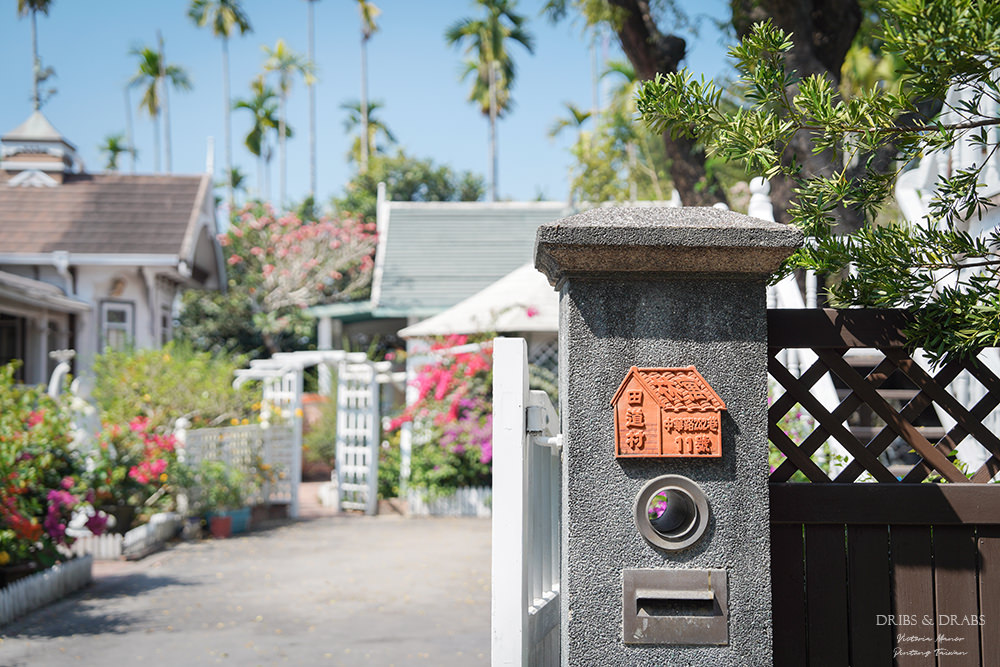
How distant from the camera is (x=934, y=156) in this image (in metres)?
6.25

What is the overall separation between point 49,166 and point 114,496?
9504 mm

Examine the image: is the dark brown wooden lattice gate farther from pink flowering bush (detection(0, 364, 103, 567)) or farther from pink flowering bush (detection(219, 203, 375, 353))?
pink flowering bush (detection(219, 203, 375, 353))

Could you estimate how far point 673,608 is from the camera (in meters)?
2.43

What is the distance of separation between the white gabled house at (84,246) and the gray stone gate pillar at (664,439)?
13165mm

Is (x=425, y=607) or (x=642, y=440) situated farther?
(x=425, y=607)

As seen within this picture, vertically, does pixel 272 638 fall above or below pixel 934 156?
below

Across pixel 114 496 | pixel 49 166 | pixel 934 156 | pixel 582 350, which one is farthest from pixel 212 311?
pixel 582 350

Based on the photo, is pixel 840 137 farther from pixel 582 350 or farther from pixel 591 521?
pixel 591 521

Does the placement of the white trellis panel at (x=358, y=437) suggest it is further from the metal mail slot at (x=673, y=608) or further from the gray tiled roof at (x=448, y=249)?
the metal mail slot at (x=673, y=608)

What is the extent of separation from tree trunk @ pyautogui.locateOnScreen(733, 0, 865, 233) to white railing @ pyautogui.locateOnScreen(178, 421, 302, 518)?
25.5 ft

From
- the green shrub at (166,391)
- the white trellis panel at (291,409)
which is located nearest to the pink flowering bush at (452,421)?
the white trellis panel at (291,409)

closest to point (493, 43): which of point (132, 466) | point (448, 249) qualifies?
point (448, 249)

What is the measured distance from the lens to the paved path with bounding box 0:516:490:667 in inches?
239

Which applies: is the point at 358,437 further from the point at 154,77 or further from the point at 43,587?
the point at 154,77
